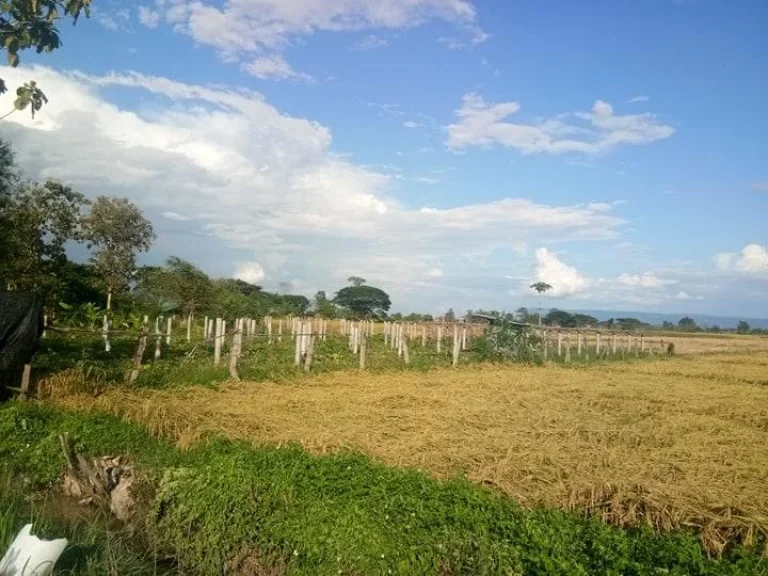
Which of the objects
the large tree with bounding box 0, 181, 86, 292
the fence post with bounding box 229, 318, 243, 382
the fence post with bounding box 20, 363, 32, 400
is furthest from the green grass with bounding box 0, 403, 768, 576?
the large tree with bounding box 0, 181, 86, 292

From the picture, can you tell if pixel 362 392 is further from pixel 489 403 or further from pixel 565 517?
pixel 565 517

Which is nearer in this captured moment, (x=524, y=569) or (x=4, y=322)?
(x=524, y=569)

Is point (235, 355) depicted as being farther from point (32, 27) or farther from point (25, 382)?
point (32, 27)

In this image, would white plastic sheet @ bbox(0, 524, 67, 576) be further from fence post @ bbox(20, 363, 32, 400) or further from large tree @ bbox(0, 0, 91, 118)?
fence post @ bbox(20, 363, 32, 400)

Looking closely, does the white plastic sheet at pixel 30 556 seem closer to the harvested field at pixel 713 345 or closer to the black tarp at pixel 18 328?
the black tarp at pixel 18 328

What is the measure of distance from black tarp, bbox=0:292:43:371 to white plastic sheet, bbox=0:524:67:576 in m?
6.06

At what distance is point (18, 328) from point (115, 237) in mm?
19204

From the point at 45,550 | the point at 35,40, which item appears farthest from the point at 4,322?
the point at 45,550

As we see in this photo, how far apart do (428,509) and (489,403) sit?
5502 millimetres

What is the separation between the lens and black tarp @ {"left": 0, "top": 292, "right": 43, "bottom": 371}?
8820mm

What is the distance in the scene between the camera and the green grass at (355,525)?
13.5 feet

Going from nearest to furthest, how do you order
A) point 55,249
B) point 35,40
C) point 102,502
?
point 35,40, point 102,502, point 55,249

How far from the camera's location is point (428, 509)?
4793mm

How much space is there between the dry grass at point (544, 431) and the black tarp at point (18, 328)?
4.38 feet
